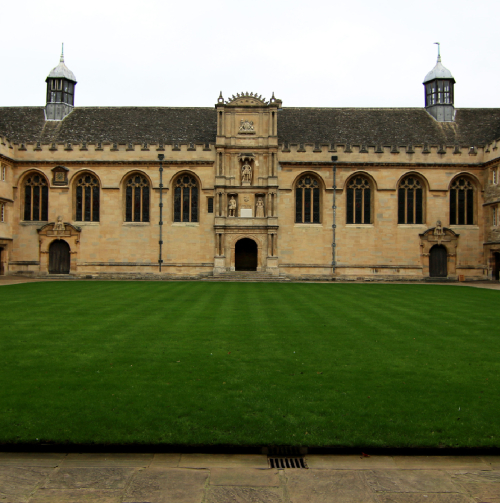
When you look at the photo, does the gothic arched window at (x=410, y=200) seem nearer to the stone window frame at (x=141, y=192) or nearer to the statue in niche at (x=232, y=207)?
the statue in niche at (x=232, y=207)

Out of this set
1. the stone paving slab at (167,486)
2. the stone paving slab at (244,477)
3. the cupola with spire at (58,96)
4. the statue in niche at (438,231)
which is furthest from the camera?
the cupola with spire at (58,96)

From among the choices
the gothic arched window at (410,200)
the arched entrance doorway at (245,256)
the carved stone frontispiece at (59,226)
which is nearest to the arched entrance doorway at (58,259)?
the carved stone frontispiece at (59,226)

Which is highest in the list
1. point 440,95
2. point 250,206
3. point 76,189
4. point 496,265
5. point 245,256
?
point 440,95

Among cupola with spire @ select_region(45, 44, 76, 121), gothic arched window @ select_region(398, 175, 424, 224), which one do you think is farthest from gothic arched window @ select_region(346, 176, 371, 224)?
cupola with spire @ select_region(45, 44, 76, 121)

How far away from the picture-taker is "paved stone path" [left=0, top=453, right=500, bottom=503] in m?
3.98

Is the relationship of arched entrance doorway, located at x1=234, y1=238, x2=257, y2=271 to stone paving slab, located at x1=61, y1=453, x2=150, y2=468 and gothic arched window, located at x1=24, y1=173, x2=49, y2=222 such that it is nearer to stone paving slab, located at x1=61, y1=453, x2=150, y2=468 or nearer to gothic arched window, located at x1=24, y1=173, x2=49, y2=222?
gothic arched window, located at x1=24, y1=173, x2=49, y2=222

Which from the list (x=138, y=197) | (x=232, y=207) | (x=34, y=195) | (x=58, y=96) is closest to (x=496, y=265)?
(x=232, y=207)

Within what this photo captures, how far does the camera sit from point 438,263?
34.6 m

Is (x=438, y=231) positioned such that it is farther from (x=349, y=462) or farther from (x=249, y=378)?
(x=349, y=462)

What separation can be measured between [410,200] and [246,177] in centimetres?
1318

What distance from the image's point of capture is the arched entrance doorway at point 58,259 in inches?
1357

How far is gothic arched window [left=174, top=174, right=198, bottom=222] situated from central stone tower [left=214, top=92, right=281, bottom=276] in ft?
6.87

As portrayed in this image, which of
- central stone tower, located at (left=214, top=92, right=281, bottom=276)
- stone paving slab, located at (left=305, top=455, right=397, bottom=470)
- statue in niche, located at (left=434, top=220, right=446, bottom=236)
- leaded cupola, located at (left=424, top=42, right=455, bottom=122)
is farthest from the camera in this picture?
leaded cupola, located at (left=424, top=42, right=455, bottom=122)

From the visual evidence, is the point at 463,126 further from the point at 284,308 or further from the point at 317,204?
the point at 284,308
